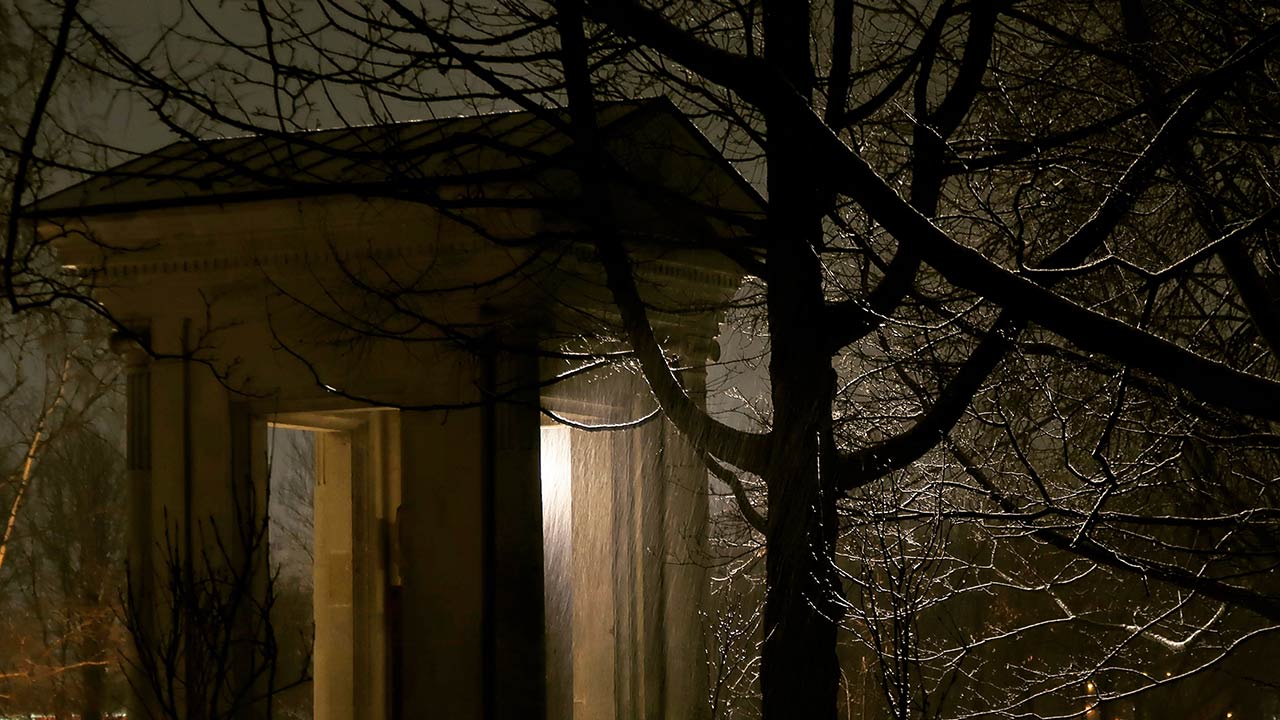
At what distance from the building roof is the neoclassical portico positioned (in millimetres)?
47

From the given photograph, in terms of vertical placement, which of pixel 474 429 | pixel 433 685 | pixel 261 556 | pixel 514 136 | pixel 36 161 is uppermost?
pixel 514 136

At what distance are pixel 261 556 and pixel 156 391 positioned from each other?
1.92 m

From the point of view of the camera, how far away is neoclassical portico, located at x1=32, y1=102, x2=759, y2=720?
9.10 metres

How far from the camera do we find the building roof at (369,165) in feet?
22.0

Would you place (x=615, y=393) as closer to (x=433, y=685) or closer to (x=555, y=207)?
(x=433, y=685)

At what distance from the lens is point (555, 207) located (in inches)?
278

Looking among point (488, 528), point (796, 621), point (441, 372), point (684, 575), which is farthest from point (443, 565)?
point (796, 621)

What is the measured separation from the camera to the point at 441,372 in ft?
31.1

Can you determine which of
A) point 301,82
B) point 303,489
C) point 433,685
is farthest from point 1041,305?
point 303,489

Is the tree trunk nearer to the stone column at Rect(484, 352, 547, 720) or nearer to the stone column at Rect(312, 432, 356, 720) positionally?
the stone column at Rect(484, 352, 547, 720)

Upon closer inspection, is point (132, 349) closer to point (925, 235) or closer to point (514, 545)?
point (514, 545)

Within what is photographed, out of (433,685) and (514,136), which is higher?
(514,136)

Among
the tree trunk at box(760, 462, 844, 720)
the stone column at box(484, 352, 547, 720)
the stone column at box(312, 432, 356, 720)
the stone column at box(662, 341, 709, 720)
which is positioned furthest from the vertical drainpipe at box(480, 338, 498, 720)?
the stone column at box(312, 432, 356, 720)

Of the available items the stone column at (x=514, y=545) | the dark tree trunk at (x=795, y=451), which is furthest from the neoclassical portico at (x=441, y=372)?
the dark tree trunk at (x=795, y=451)
